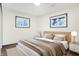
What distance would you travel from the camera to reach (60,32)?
3.59 ft

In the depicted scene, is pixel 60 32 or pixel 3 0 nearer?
pixel 3 0

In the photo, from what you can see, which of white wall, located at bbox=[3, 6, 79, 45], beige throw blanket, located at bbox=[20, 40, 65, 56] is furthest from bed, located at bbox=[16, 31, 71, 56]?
white wall, located at bbox=[3, 6, 79, 45]

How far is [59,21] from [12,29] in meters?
0.72

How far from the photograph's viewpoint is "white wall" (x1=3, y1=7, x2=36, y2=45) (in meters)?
1.01

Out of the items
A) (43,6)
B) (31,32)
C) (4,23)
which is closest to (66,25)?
(43,6)

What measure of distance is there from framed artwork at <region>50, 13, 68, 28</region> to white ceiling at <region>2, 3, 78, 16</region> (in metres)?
0.12

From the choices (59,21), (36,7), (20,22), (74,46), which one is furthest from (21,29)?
(74,46)

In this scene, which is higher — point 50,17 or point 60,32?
point 50,17

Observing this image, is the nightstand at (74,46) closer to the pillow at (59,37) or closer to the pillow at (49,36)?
the pillow at (59,37)

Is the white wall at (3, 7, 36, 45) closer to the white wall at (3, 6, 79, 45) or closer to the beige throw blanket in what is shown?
the white wall at (3, 6, 79, 45)

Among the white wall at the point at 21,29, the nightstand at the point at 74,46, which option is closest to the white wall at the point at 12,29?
the white wall at the point at 21,29

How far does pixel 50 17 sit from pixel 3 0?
711mm

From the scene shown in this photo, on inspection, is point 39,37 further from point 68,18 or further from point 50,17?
point 68,18

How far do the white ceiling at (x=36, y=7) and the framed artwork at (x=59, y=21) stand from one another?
0.38 ft
